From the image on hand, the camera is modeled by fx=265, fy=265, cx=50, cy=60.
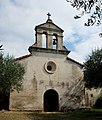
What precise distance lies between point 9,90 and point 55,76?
23.3 feet

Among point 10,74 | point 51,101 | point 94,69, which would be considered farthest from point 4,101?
point 94,69

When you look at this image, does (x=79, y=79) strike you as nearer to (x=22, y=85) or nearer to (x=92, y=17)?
(x=22, y=85)

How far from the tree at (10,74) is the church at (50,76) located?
1976 millimetres

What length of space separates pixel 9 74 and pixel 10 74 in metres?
0.12

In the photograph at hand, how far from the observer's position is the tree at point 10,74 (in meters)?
28.9

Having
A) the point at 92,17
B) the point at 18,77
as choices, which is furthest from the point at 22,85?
the point at 92,17

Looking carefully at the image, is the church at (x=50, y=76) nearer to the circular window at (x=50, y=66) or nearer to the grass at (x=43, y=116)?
the circular window at (x=50, y=66)

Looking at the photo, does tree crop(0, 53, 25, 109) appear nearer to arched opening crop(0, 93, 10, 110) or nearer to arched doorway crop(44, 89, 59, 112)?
arched opening crop(0, 93, 10, 110)

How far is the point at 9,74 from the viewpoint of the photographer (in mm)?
29156

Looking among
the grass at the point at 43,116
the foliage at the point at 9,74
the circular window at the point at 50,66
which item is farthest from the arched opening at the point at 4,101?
the circular window at the point at 50,66

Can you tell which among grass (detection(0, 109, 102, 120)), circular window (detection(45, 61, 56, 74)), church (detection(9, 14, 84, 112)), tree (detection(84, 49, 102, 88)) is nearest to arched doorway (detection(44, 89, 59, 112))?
church (detection(9, 14, 84, 112))

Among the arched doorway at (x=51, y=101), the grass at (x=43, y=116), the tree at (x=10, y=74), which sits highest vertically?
the tree at (x=10, y=74)

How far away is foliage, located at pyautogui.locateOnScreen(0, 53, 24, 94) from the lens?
94.8 feet

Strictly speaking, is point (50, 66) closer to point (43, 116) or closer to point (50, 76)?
point (50, 76)
